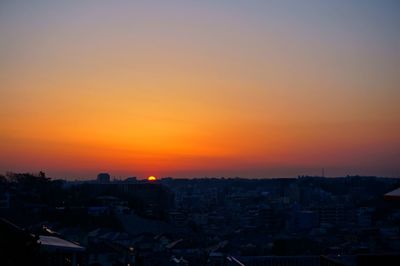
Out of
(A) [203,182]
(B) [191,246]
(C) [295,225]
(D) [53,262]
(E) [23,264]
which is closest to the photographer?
(E) [23,264]

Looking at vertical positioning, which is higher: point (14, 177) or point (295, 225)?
point (14, 177)

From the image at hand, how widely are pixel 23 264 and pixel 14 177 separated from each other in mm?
49627

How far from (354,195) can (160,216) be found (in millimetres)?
40581

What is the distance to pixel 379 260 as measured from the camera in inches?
289

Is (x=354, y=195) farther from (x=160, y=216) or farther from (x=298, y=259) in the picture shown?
(x=298, y=259)

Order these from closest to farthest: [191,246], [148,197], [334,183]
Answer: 1. [191,246]
2. [148,197]
3. [334,183]

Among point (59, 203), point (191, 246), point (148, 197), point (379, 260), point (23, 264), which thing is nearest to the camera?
point (23, 264)

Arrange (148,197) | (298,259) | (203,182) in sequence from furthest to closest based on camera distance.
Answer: (203,182) → (148,197) → (298,259)

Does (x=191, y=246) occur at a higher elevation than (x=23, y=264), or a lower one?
lower

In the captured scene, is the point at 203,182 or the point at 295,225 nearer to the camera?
the point at 295,225

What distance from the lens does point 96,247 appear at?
19094mm

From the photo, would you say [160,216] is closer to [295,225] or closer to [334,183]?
[295,225]

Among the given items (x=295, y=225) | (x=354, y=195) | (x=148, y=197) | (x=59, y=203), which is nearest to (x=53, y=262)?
(x=59, y=203)

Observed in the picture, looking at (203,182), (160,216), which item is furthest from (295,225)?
(203,182)
